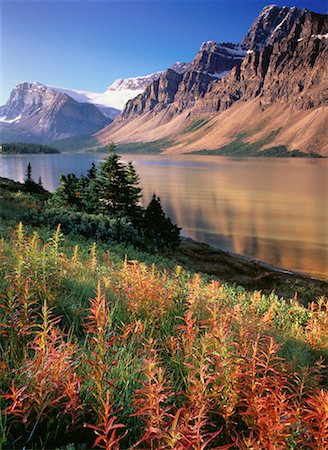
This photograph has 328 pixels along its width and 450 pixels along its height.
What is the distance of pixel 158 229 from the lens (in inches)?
1225

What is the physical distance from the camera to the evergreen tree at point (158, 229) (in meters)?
29.8

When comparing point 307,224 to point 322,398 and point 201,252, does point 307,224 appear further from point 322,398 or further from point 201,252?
point 322,398

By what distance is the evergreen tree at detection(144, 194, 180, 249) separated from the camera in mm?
29828

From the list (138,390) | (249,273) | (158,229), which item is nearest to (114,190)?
(158,229)

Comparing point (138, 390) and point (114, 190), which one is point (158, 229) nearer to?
point (114, 190)

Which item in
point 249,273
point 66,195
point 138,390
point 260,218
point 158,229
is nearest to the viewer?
point 138,390

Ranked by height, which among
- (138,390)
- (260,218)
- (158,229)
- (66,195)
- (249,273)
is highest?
(138,390)

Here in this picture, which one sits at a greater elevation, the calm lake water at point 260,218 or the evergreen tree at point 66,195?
the evergreen tree at point 66,195

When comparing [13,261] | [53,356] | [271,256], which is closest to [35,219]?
[13,261]

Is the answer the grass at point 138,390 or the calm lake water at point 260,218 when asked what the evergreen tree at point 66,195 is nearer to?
the calm lake water at point 260,218

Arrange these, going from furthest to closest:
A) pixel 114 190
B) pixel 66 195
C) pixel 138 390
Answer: pixel 66 195 < pixel 114 190 < pixel 138 390

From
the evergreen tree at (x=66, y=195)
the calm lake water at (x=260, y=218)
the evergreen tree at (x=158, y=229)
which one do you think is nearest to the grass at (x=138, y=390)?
the evergreen tree at (x=158, y=229)

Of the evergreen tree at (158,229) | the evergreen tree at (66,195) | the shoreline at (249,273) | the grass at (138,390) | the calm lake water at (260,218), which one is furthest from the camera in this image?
the calm lake water at (260,218)

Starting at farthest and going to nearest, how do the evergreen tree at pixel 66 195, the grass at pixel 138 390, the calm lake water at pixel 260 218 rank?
the calm lake water at pixel 260 218
the evergreen tree at pixel 66 195
the grass at pixel 138 390
